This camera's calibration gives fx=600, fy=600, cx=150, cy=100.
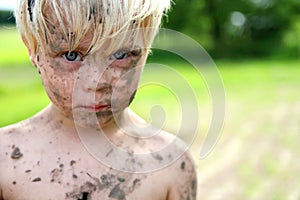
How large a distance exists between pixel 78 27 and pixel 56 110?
0.30 metres

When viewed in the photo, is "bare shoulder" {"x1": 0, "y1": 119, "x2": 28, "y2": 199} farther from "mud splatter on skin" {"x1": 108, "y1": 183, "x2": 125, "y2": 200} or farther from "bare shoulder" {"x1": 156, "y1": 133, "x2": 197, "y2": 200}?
"bare shoulder" {"x1": 156, "y1": 133, "x2": 197, "y2": 200}

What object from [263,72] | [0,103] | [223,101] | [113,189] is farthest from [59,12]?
[263,72]

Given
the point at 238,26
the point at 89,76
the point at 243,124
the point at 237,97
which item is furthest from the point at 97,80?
the point at 238,26

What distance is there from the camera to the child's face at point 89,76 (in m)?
1.34

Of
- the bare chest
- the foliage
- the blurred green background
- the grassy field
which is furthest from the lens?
the foliage

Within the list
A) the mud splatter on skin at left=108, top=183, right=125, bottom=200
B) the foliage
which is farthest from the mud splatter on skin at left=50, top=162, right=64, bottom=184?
the foliage

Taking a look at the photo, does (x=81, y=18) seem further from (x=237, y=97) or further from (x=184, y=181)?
(x=237, y=97)

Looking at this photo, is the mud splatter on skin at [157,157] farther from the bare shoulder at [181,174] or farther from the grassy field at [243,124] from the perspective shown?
the grassy field at [243,124]

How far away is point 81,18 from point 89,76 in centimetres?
13

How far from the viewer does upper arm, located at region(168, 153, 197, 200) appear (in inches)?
61.9

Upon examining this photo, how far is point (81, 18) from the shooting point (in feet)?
4.28

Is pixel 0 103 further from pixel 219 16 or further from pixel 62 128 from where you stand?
pixel 219 16

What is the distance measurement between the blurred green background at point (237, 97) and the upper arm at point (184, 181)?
47cm

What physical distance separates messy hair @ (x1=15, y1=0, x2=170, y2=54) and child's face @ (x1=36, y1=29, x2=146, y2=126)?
2 centimetres
